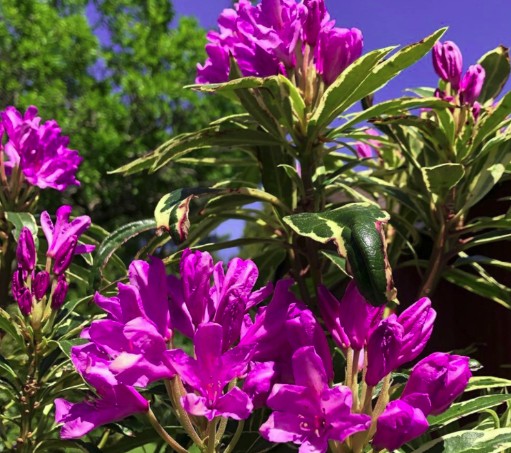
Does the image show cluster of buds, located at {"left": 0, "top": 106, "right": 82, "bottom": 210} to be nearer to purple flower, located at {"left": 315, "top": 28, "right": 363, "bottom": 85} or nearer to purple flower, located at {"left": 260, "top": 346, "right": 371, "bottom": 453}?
purple flower, located at {"left": 315, "top": 28, "right": 363, "bottom": 85}

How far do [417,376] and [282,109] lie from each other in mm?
489

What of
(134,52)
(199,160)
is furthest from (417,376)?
(134,52)

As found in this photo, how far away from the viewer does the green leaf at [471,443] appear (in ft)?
2.15

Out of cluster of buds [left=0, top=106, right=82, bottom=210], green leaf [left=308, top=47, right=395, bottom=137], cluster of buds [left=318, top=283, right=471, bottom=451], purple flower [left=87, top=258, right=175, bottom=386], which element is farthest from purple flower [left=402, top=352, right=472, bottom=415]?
cluster of buds [left=0, top=106, right=82, bottom=210]

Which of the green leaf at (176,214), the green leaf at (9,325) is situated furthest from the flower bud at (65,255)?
the green leaf at (176,214)

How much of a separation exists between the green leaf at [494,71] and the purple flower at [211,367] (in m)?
0.94

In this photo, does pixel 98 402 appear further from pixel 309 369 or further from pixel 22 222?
pixel 22 222

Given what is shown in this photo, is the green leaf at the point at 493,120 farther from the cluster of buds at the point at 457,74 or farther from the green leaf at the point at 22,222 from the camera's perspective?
the green leaf at the point at 22,222

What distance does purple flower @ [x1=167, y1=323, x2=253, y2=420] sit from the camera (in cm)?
56

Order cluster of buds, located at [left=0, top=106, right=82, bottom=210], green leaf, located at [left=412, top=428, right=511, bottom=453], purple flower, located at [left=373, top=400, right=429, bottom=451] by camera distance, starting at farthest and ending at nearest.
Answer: cluster of buds, located at [left=0, top=106, right=82, bottom=210]
green leaf, located at [left=412, top=428, right=511, bottom=453]
purple flower, located at [left=373, top=400, right=429, bottom=451]

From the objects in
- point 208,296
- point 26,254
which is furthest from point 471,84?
point 26,254

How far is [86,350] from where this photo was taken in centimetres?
64

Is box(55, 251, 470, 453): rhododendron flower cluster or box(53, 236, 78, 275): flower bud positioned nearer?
box(55, 251, 470, 453): rhododendron flower cluster

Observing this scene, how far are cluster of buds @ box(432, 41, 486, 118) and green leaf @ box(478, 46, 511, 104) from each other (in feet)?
0.45
